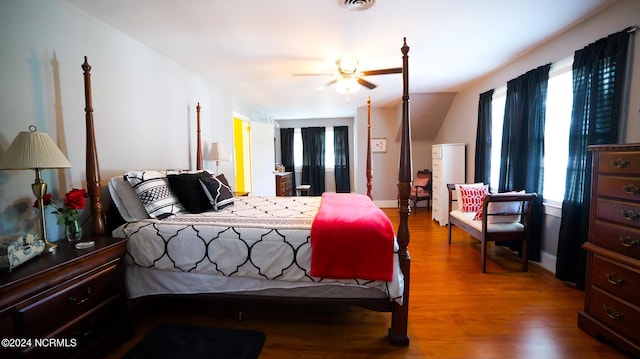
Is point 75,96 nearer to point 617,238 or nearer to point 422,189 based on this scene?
point 617,238

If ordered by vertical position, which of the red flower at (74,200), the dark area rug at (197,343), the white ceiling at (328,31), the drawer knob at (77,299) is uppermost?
the white ceiling at (328,31)

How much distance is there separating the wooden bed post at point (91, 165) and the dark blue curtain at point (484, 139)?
439 cm

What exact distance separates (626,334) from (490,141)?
272 cm

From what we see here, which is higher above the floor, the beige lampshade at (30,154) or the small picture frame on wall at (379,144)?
the small picture frame on wall at (379,144)

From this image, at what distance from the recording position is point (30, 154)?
4.49ft

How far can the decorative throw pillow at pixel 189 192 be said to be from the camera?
2.26m

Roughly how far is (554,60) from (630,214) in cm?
185

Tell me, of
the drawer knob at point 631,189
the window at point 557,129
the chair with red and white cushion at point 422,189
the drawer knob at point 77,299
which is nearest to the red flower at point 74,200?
the drawer knob at point 77,299

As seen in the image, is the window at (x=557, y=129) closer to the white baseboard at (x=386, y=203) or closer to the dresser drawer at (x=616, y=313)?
the dresser drawer at (x=616, y=313)

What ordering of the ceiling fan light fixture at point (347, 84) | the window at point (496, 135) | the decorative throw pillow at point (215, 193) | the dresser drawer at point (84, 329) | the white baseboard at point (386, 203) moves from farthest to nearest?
the white baseboard at point (386, 203), the window at point (496, 135), the ceiling fan light fixture at point (347, 84), the decorative throw pillow at point (215, 193), the dresser drawer at point (84, 329)

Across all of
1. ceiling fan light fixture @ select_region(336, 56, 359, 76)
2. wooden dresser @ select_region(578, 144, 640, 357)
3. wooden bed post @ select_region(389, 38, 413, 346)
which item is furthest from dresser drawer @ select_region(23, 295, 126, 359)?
wooden dresser @ select_region(578, 144, 640, 357)

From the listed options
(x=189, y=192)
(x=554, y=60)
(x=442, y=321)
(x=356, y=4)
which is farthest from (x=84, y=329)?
(x=554, y=60)

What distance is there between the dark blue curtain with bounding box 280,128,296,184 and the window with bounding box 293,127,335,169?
0.35 ft

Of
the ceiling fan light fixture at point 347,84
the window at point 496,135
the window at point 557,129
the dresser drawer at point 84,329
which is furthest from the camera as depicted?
the window at point 496,135
